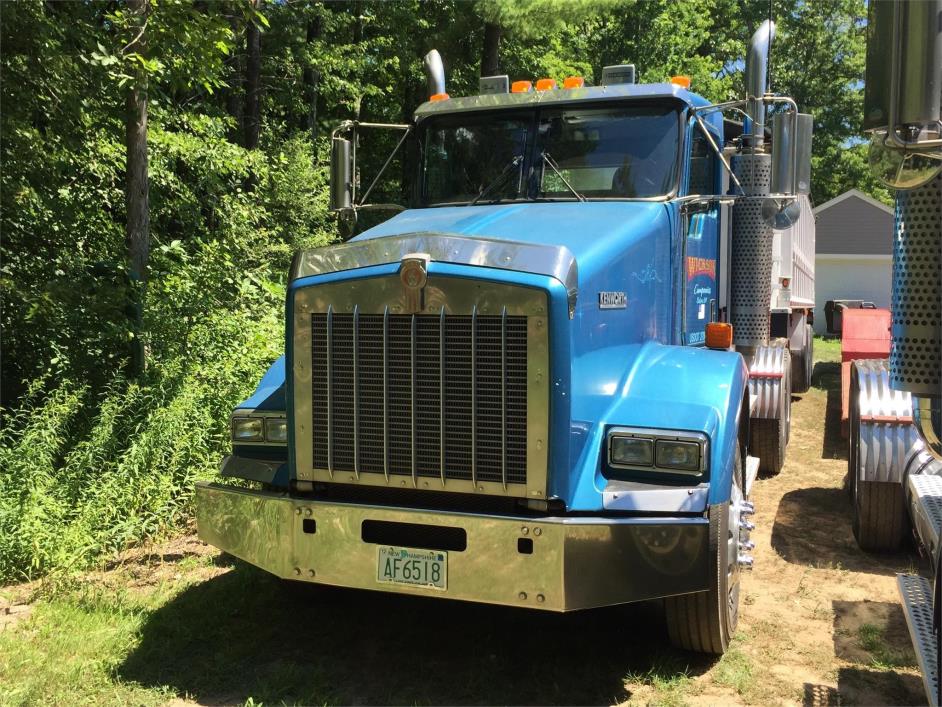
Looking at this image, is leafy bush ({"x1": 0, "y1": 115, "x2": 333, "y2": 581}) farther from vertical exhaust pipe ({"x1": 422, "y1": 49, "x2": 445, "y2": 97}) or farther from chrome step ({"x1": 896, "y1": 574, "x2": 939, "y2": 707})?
chrome step ({"x1": 896, "y1": 574, "x2": 939, "y2": 707})

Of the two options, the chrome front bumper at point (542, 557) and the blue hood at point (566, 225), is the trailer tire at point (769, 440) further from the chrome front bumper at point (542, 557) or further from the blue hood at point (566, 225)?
the chrome front bumper at point (542, 557)

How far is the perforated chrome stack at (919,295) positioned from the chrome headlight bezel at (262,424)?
2.74 m

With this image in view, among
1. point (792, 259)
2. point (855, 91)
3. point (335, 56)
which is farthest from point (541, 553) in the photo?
point (855, 91)

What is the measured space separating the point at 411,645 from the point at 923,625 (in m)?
2.35

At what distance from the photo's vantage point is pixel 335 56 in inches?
691

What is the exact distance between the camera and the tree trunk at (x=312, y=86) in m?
18.4

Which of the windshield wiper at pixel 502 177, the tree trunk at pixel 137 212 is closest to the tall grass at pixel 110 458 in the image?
the tree trunk at pixel 137 212

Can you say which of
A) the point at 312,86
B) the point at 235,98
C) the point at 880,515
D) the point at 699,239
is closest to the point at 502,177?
the point at 699,239

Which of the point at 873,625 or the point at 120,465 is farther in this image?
the point at 120,465

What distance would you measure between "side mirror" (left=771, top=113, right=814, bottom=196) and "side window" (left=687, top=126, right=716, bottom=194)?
1.87 ft

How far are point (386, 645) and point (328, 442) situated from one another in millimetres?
1251

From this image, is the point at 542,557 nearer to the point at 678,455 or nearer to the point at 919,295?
the point at 678,455

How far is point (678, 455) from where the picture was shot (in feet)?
12.2

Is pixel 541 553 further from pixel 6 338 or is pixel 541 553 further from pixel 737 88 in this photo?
pixel 737 88
